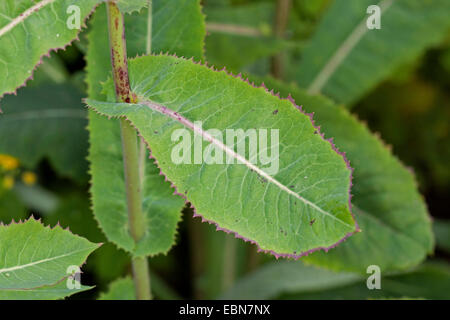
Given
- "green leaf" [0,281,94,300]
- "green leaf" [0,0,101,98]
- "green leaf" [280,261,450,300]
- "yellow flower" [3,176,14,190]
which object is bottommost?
"green leaf" [0,281,94,300]

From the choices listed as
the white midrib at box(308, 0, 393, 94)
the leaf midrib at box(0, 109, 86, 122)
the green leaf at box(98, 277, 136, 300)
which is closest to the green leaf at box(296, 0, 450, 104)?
the white midrib at box(308, 0, 393, 94)

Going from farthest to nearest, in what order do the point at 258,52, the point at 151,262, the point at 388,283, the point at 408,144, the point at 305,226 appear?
the point at 408,144, the point at 151,262, the point at 258,52, the point at 388,283, the point at 305,226

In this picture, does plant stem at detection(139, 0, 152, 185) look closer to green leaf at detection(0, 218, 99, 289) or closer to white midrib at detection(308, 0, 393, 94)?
green leaf at detection(0, 218, 99, 289)

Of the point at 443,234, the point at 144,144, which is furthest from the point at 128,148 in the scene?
the point at 443,234

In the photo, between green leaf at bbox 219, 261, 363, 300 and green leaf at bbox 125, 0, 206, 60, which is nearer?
green leaf at bbox 125, 0, 206, 60

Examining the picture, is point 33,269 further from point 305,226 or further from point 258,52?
point 258,52
